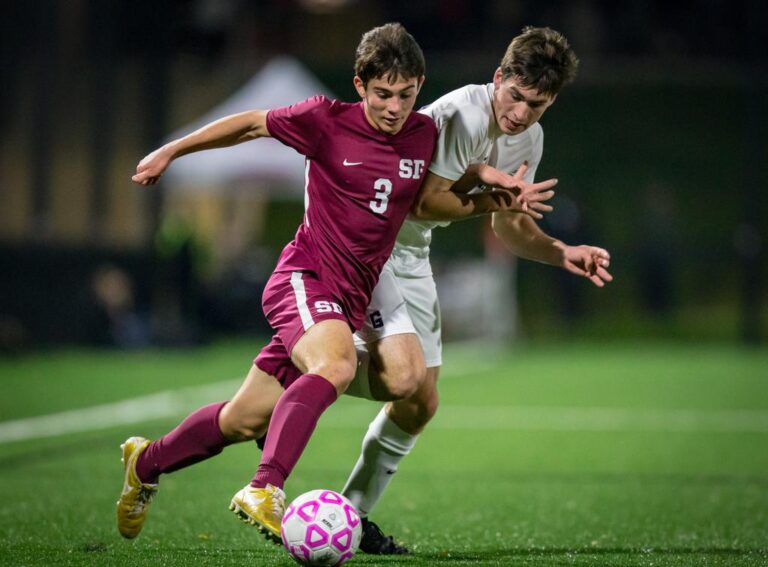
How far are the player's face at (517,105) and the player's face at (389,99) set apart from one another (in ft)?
1.34

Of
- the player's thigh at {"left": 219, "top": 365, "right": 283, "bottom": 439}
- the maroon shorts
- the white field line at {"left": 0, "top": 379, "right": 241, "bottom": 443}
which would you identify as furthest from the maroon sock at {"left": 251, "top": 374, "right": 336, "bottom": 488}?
the white field line at {"left": 0, "top": 379, "right": 241, "bottom": 443}

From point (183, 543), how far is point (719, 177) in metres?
19.6

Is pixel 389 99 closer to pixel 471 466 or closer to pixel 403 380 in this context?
pixel 403 380

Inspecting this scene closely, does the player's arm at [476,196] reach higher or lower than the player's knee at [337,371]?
higher

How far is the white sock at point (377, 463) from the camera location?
17.7ft

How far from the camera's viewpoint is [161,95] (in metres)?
17.2

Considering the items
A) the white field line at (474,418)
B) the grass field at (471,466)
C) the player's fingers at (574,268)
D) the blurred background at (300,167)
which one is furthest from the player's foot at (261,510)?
the blurred background at (300,167)

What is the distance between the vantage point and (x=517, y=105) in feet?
16.5

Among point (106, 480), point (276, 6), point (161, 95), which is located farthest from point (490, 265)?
point (106, 480)

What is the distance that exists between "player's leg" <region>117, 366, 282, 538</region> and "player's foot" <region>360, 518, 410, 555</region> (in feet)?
2.14

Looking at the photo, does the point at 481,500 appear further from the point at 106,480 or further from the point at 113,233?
the point at 113,233

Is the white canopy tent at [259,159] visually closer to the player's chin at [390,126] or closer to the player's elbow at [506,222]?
the player's elbow at [506,222]

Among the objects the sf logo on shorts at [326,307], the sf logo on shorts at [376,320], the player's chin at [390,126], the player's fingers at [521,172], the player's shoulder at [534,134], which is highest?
the player's chin at [390,126]

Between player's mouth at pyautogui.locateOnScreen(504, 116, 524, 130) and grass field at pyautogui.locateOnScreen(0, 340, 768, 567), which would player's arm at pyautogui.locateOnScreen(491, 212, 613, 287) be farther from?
grass field at pyautogui.locateOnScreen(0, 340, 768, 567)
